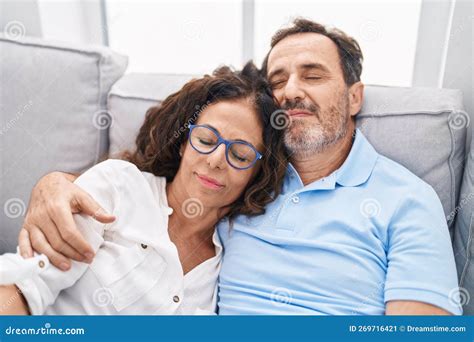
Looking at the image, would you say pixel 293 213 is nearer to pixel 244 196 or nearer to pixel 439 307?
pixel 244 196

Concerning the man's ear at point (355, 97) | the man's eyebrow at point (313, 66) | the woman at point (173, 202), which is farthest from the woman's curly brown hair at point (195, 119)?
the man's ear at point (355, 97)

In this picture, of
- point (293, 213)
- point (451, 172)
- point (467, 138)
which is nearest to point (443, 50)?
point (467, 138)

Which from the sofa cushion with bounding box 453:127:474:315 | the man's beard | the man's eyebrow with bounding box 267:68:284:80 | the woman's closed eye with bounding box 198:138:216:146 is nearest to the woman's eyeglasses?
the woman's closed eye with bounding box 198:138:216:146

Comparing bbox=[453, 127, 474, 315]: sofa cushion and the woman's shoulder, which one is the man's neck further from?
the woman's shoulder

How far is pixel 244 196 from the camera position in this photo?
3.83ft

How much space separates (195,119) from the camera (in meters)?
1.14

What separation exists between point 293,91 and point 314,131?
12cm

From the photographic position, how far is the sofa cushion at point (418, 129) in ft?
3.81

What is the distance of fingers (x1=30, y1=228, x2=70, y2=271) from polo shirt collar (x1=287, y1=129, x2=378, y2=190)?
59 centimetres

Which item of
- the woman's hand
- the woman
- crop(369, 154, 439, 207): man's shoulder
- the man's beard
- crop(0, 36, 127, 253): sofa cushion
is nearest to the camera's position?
the woman's hand

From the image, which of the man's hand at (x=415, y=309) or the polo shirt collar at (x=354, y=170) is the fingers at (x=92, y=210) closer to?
the polo shirt collar at (x=354, y=170)

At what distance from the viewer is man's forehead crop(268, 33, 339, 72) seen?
121 centimetres
